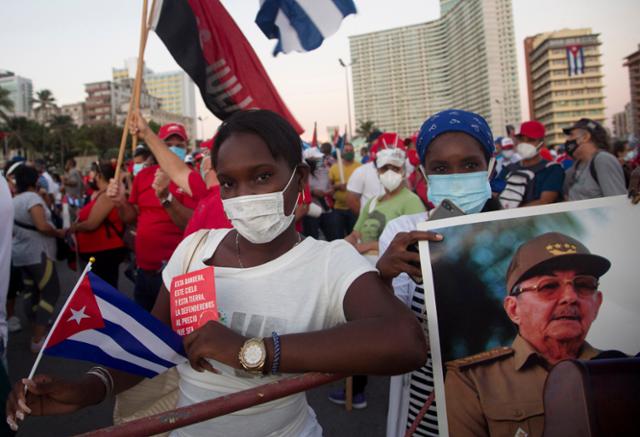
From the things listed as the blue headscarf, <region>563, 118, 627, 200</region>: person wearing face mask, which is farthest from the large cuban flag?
<region>563, 118, 627, 200</region>: person wearing face mask

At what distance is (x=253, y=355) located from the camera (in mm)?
1153

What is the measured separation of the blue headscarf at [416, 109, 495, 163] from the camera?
1.91 metres

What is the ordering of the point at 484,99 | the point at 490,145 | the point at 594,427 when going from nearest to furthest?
the point at 594,427 < the point at 490,145 < the point at 484,99

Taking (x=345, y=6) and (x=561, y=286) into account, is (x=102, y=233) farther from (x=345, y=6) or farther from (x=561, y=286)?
(x=561, y=286)

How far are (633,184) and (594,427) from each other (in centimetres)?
63

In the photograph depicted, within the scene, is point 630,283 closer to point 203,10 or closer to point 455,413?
point 455,413

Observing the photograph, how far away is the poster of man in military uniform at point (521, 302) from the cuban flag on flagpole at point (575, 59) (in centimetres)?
13650

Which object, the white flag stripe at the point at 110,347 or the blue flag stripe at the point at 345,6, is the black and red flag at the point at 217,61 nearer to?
the blue flag stripe at the point at 345,6

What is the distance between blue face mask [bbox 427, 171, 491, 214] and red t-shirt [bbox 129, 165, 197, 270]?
2.70 meters

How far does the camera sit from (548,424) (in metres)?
1.23

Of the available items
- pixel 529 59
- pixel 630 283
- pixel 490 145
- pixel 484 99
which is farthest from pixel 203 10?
pixel 529 59

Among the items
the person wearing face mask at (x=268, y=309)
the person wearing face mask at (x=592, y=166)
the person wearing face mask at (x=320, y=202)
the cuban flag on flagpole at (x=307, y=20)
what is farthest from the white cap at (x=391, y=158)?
the person wearing face mask at (x=268, y=309)

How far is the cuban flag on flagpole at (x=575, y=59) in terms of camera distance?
11919cm

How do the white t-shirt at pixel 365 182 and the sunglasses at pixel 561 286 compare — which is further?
the white t-shirt at pixel 365 182
